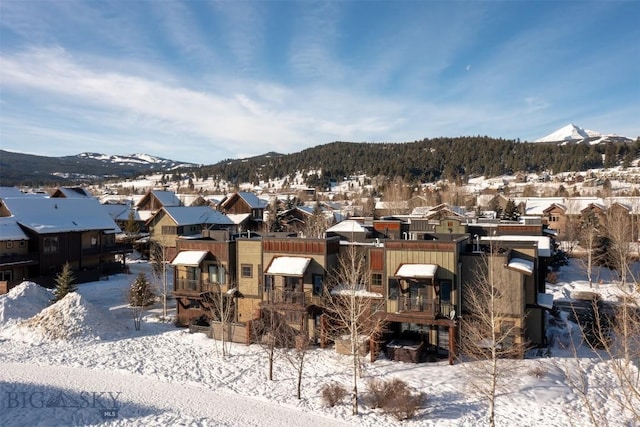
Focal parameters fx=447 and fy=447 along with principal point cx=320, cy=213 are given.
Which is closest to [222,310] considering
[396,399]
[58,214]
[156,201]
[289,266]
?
[289,266]

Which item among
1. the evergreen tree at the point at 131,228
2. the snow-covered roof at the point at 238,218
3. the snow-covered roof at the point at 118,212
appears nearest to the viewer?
the evergreen tree at the point at 131,228

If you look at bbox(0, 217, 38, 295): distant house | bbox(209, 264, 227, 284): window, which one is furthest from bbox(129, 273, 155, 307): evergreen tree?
bbox(0, 217, 38, 295): distant house

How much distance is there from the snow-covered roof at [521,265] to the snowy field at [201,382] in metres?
4.37

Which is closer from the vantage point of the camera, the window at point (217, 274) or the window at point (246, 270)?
the window at point (246, 270)

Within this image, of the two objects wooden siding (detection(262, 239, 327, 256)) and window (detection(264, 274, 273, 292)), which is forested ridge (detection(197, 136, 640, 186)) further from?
window (detection(264, 274, 273, 292))

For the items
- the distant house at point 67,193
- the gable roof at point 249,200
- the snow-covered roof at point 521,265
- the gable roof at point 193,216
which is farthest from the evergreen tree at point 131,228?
the snow-covered roof at point 521,265

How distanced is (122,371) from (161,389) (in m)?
2.96

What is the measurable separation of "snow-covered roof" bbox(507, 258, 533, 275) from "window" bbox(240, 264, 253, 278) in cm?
1482

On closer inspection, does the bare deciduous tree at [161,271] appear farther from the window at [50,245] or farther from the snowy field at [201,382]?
the window at [50,245]

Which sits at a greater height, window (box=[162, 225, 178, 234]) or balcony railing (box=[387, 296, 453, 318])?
window (box=[162, 225, 178, 234])

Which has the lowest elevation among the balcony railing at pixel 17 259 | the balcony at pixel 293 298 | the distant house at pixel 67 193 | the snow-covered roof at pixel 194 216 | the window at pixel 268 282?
the balcony at pixel 293 298

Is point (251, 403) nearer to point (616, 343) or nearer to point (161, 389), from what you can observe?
point (161, 389)

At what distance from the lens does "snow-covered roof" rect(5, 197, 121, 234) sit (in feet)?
123

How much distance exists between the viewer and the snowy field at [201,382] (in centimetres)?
1694
